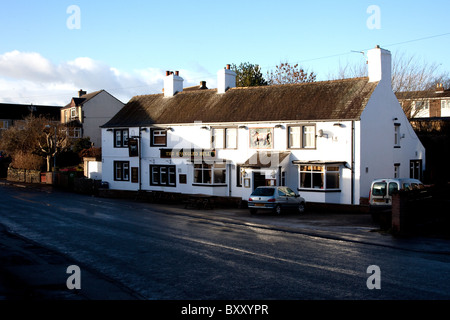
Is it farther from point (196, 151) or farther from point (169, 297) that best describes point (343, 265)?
point (196, 151)

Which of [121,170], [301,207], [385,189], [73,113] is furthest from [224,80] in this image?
[73,113]

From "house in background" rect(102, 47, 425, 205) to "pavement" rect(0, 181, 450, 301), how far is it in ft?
10.6

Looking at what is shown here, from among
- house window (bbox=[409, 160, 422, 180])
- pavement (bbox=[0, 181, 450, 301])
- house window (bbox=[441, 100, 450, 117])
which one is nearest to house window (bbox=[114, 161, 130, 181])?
pavement (bbox=[0, 181, 450, 301])

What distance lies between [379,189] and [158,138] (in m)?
20.7

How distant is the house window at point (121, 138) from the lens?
4194 cm

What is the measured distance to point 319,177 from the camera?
30.6 metres

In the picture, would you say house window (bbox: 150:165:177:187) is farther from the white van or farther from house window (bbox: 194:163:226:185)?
the white van

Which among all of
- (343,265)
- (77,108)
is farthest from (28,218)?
(77,108)

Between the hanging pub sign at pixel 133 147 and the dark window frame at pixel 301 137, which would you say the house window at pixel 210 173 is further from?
the hanging pub sign at pixel 133 147

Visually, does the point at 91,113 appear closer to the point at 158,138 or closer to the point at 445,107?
the point at 158,138

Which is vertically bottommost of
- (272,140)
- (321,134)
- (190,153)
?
(190,153)

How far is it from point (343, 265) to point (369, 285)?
7.93ft

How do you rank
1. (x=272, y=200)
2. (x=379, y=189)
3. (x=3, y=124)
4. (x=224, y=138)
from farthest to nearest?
(x=3, y=124) → (x=224, y=138) → (x=272, y=200) → (x=379, y=189)

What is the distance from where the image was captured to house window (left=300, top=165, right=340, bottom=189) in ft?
98.8
